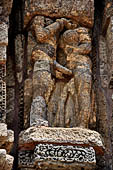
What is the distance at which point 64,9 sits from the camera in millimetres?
5746

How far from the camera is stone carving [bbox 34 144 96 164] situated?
482 centimetres

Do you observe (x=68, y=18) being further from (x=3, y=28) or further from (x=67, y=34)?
(x=3, y=28)

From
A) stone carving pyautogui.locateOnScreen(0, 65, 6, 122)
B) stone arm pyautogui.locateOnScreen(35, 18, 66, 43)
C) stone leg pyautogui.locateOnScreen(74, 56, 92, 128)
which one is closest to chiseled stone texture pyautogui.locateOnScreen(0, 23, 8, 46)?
stone carving pyautogui.locateOnScreen(0, 65, 6, 122)

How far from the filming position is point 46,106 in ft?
17.3

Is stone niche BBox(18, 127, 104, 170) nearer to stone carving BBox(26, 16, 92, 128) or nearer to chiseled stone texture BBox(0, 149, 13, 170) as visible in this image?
stone carving BBox(26, 16, 92, 128)

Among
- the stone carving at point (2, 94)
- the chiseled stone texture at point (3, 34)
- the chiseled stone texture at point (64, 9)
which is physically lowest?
the stone carving at point (2, 94)

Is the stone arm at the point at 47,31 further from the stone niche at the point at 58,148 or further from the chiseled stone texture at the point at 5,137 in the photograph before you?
the chiseled stone texture at the point at 5,137

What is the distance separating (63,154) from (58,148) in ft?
0.27

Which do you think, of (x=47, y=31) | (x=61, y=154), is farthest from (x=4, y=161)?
(x=47, y=31)

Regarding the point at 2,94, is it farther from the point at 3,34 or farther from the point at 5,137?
the point at 3,34

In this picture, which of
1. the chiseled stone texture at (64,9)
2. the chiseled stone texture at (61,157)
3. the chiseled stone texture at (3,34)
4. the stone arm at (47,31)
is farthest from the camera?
the chiseled stone texture at (64,9)

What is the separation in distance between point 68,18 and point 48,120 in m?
1.33

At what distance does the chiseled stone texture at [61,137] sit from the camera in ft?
16.2

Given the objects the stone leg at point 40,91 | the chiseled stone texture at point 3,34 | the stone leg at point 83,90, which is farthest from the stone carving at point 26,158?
the chiseled stone texture at point 3,34
